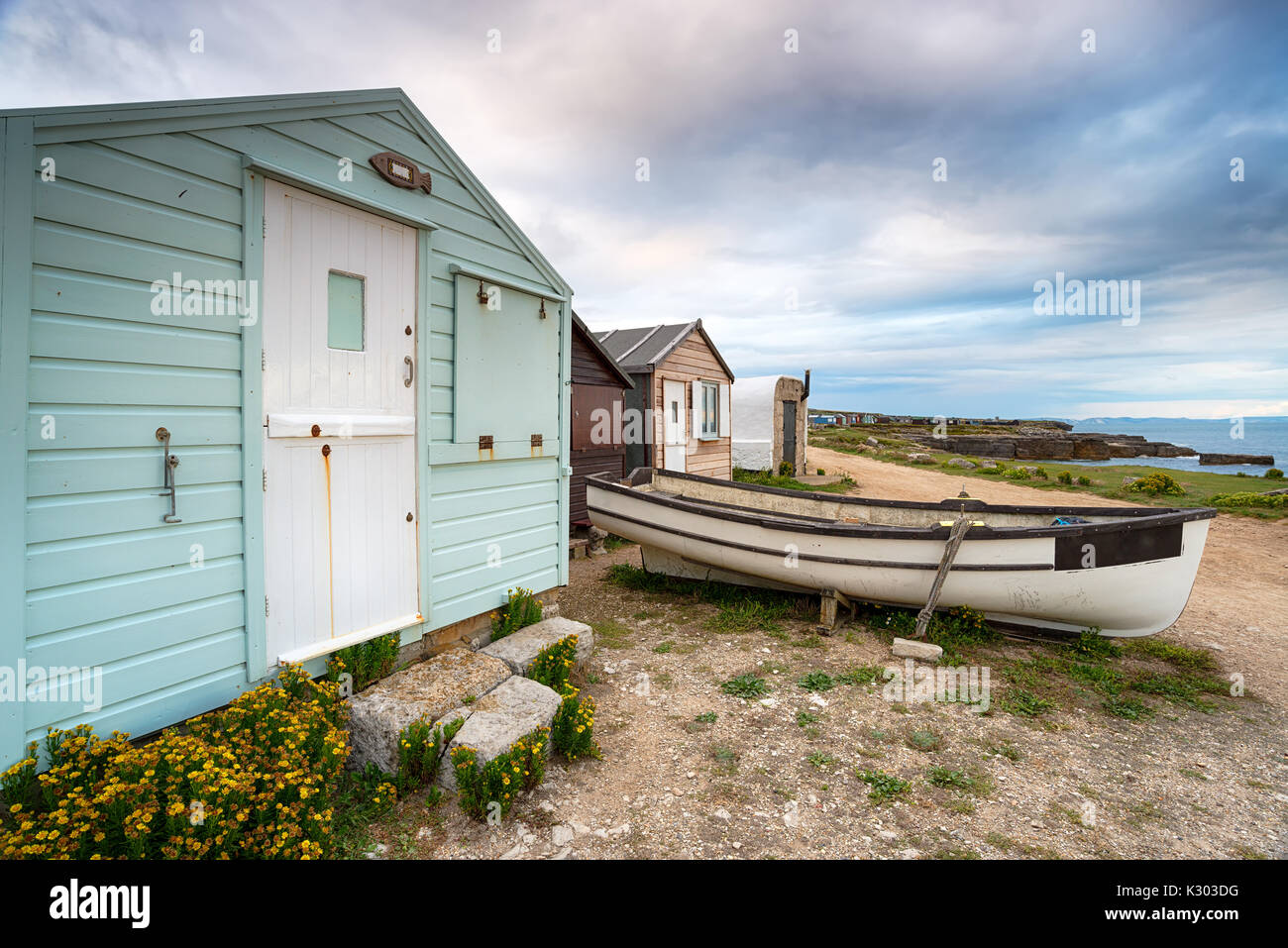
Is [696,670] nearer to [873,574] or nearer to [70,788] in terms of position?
[873,574]

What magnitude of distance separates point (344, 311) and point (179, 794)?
3206 mm

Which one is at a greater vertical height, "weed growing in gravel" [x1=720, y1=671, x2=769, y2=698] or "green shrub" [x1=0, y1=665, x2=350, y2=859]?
"green shrub" [x1=0, y1=665, x2=350, y2=859]

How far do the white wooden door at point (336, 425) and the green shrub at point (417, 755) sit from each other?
3.14 ft

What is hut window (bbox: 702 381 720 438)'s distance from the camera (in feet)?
57.6

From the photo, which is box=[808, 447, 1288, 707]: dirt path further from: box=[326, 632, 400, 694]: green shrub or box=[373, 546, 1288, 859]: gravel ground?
box=[326, 632, 400, 694]: green shrub

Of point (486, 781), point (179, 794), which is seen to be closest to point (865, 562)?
point (486, 781)

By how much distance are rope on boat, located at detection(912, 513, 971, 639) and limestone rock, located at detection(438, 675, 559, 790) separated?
4.44 metres

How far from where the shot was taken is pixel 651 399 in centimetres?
1496

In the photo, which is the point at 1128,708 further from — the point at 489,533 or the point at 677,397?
the point at 677,397

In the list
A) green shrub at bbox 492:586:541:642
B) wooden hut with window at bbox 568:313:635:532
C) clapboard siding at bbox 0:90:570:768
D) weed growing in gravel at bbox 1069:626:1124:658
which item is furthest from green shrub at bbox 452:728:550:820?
wooden hut with window at bbox 568:313:635:532

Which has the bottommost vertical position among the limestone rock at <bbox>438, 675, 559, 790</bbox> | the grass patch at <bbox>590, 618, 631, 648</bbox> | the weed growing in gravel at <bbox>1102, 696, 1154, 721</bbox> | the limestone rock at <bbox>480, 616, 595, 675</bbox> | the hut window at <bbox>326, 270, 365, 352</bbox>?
the weed growing in gravel at <bbox>1102, 696, 1154, 721</bbox>

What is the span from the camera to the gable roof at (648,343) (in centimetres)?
1506
